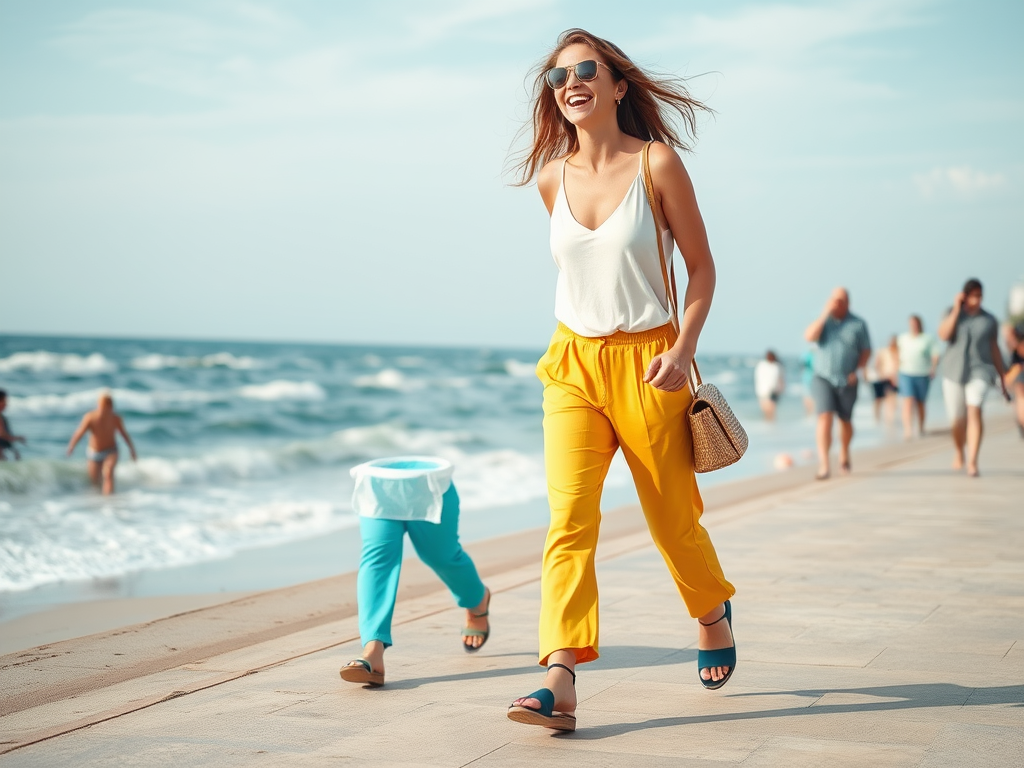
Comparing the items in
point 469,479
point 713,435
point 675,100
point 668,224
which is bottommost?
point 469,479

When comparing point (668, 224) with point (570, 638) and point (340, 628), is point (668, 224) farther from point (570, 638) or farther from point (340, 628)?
point (340, 628)

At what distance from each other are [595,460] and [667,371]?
0.36 metres

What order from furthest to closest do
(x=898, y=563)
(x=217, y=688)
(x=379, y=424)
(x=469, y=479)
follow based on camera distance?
(x=379, y=424), (x=469, y=479), (x=898, y=563), (x=217, y=688)

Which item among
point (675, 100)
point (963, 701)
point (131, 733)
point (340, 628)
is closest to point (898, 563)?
point (963, 701)

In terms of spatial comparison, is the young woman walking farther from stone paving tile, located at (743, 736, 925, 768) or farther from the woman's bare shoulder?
stone paving tile, located at (743, 736, 925, 768)

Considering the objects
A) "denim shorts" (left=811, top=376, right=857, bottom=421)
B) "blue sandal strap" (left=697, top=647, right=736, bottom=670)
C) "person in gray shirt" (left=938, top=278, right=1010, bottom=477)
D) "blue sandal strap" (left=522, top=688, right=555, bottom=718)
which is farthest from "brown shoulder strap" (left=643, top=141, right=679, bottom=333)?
"denim shorts" (left=811, top=376, right=857, bottom=421)

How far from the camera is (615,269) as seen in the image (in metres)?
3.45

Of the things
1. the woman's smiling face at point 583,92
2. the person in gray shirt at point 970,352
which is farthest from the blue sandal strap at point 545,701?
the person in gray shirt at point 970,352

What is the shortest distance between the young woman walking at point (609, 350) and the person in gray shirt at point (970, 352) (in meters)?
7.15

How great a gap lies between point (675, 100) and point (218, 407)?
88.1ft

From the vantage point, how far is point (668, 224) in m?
3.55

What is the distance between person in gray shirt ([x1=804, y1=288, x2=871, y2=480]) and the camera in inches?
421

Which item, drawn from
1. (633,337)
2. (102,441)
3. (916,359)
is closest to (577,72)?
(633,337)

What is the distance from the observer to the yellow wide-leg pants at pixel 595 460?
11.3 feet
